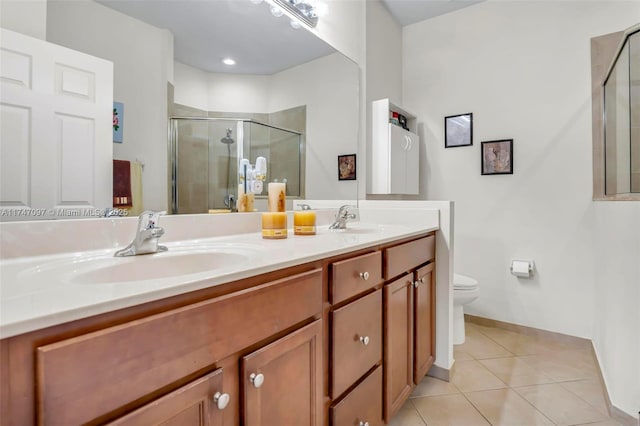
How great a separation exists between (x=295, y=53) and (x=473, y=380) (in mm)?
2050

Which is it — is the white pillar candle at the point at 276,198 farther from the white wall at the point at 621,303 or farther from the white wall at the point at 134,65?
the white wall at the point at 621,303

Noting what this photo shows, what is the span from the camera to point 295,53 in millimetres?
1737

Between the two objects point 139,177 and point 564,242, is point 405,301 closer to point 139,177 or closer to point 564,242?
point 139,177

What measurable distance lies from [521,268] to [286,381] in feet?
7.29

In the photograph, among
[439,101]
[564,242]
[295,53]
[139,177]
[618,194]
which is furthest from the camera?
[439,101]

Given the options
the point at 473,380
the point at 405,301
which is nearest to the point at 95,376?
the point at 405,301

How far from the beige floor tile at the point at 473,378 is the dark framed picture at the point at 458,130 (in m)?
1.67

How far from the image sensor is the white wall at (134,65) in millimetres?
927

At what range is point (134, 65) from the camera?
41.8 inches

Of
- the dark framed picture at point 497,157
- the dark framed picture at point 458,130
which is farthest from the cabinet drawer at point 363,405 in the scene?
the dark framed picture at point 458,130

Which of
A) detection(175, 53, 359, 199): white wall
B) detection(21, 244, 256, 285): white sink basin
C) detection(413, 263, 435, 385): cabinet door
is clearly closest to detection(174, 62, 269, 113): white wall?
detection(175, 53, 359, 199): white wall

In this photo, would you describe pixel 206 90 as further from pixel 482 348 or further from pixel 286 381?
pixel 482 348

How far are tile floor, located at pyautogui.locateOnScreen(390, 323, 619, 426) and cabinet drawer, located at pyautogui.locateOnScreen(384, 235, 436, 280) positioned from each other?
0.71m

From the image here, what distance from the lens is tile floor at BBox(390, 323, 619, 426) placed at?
5.05 ft
